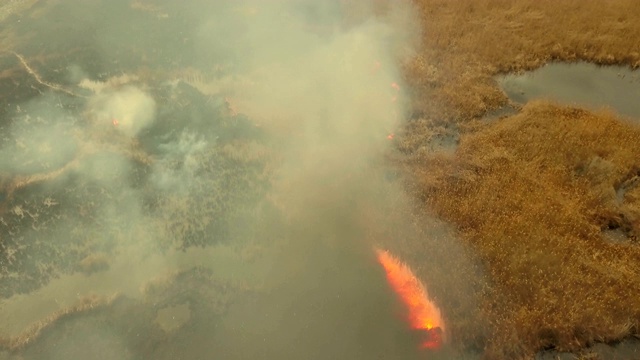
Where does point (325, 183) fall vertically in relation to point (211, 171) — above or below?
above

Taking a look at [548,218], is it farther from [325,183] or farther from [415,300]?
[325,183]

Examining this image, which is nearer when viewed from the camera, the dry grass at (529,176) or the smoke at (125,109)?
the dry grass at (529,176)

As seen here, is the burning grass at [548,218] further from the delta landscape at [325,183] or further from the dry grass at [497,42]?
the dry grass at [497,42]

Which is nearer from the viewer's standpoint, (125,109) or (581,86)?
(125,109)

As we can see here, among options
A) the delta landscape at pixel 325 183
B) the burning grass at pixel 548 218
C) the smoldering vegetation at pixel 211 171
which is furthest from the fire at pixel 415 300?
the burning grass at pixel 548 218

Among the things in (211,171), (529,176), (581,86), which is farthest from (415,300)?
(581,86)
